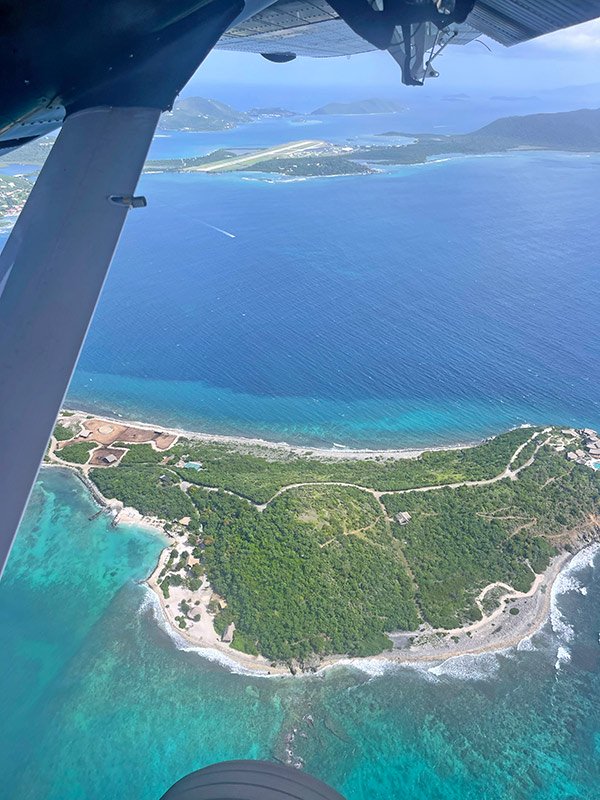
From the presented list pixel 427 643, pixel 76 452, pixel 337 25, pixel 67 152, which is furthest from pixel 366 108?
pixel 67 152

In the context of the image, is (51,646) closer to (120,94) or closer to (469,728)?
(469,728)

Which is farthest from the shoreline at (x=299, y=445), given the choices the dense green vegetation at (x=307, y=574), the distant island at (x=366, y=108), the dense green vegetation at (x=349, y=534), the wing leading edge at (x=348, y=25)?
the distant island at (x=366, y=108)

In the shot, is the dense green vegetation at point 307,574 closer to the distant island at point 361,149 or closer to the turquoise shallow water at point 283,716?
the turquoise shallow water at point 283,716

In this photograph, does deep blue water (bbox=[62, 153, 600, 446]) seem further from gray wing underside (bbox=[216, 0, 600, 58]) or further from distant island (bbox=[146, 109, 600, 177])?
gray wing underside (bbox=[216, 0, 600, 58])

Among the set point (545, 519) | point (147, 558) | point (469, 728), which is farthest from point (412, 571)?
point (147, 558)

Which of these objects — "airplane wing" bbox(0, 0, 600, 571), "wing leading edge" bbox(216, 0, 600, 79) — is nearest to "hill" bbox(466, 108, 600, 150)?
"wing leading edge" bbox(216, 0, 600, 79)

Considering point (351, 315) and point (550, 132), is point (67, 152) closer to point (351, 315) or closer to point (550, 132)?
point (351, 315)

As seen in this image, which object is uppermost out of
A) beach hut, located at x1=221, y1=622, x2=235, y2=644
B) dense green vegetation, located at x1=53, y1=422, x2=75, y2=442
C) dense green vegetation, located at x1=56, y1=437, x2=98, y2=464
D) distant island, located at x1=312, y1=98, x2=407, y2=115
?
distant island, located at x1=312, y1=98, x2=407, y2=115
